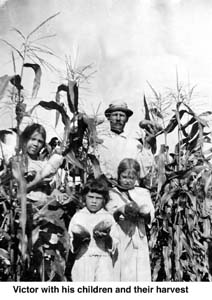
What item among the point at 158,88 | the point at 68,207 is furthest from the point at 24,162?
the point at 158,88

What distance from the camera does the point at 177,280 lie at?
219cm

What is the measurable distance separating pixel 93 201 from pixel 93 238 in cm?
19

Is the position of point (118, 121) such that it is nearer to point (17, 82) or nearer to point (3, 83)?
point (17, 82)

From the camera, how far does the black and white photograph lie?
1.87 meters

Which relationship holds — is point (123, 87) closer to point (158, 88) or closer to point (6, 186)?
point (158, 88)

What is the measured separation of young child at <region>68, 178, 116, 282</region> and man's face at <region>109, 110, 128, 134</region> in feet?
1.71

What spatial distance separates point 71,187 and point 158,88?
0.94 metres

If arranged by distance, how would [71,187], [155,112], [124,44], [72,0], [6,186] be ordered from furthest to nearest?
[124,44], [72,0], [155,112], [71,187], [6,186]

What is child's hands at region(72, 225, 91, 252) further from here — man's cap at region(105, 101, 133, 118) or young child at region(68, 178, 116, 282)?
man's cap at region(105, 101, 133, 118)

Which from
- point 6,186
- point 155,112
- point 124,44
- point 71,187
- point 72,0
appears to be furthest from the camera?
point 124,44

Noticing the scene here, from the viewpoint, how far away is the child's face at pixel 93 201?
6.66ft

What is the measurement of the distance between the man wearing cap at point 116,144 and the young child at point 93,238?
38cm

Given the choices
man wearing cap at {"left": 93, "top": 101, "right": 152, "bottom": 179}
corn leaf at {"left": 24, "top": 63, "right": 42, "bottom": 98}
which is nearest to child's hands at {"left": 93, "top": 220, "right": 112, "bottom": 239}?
man wearing cap at {"left": 93, "top": 101, "right": 152, "bottom": 179}

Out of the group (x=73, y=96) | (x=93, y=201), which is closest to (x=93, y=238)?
(x=93, y=201)
